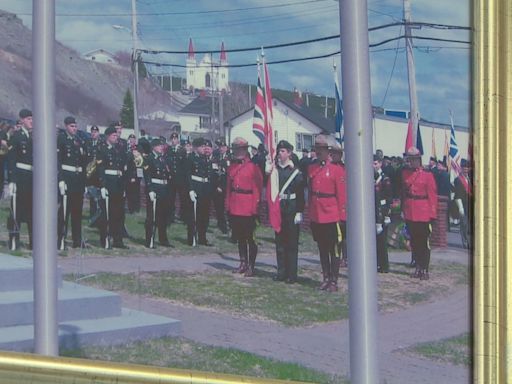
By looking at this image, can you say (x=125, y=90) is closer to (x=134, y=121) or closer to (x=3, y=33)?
(x=134, y=121)

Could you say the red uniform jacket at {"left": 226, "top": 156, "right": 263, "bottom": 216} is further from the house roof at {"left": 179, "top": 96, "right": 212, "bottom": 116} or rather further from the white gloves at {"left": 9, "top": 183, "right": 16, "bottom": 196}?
the white gloves at {"left": 9, "top": 183, "right": 16, "bottom": 196}

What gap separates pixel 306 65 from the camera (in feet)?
12.2

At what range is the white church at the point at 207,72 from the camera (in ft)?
13.0

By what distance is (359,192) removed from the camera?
3146 millimetres

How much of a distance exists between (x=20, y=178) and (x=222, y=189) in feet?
3.62

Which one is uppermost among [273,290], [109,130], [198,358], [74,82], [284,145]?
[74,82]

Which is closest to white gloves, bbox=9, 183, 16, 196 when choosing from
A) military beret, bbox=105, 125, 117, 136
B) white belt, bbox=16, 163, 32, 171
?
white belt, bbox=16, 163, 32, 171

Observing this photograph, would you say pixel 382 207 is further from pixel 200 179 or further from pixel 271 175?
pixel 200 179

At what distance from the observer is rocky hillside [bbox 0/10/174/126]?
13.9 feet

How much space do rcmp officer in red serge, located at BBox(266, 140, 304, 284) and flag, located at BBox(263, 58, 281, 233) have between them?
0.02 meters

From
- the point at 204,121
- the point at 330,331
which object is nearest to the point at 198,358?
the point at 330,331

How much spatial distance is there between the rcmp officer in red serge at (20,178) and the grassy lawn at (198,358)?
79cm

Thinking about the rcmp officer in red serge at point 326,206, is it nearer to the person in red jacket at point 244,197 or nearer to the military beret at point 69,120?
the person in red jacket at point 244,197

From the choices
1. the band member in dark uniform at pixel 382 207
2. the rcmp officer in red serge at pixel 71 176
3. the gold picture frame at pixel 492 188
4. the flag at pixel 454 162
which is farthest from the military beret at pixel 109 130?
the gold picture frame at pixel 492 188
